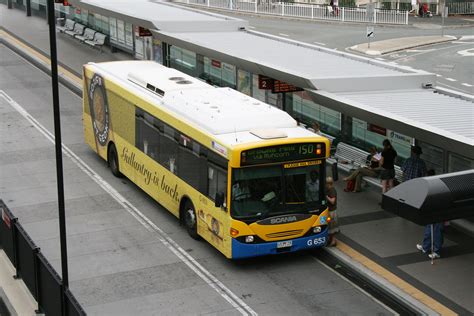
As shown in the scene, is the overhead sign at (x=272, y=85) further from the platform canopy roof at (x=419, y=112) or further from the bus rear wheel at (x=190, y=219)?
the bus rear wheel at (x=190, y=219)

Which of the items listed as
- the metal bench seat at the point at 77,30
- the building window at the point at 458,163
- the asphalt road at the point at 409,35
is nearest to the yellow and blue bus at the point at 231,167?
the building window at the point at 458,163

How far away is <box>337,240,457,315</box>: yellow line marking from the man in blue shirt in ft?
7.33

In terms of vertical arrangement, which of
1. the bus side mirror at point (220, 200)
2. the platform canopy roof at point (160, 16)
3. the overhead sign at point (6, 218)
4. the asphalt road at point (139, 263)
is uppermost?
the platform canopy roof at point (160, 16)

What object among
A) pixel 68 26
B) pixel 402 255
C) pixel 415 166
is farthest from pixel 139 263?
pixel 68 26

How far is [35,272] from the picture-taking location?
15.6 m

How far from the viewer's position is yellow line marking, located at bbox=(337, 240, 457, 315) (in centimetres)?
1603

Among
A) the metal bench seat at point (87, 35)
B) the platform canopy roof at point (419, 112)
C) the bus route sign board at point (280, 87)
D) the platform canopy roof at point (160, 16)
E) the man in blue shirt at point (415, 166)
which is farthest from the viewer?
the metal bench seat at point (87, 35)

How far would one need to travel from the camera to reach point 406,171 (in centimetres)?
2023

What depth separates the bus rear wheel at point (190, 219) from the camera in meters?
19.5

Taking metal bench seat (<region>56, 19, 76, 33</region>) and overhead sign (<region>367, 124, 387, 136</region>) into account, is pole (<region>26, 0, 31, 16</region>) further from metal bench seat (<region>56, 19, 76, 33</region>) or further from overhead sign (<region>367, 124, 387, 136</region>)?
overhead sign (<region>367, 124, 387, 136</region>)

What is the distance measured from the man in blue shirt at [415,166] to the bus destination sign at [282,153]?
2910mm

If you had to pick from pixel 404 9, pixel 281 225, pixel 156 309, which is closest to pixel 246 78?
pixel 281 225

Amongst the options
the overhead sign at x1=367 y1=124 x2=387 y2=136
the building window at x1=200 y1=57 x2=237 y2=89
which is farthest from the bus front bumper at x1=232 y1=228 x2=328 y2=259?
the building window at x1=200 y1=57 x2=237 y2=89

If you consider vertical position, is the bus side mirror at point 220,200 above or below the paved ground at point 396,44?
below
